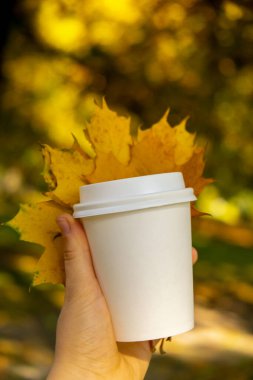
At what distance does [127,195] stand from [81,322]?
0.18 meters

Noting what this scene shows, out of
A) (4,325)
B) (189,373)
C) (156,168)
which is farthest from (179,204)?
(4,325)

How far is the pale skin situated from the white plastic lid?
0.13 ft

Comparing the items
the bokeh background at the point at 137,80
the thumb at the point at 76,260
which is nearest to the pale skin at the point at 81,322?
the thumb at the point at 76,260

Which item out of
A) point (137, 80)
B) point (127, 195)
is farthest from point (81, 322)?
point (137, 80)

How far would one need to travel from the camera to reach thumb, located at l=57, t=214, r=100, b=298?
0.88m

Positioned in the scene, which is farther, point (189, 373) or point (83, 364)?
point (189, 373)

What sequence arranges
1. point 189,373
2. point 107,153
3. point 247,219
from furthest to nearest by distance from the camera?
point 247,219 → point 189,373 → point 107,153

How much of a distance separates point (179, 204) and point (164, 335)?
17cm

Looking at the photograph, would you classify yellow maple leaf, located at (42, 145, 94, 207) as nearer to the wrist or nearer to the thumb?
the thumb

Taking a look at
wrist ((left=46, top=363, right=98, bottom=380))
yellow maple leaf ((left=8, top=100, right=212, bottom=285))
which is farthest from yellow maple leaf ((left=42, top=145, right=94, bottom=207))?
wrist ((left=46, top=363, right=98, bottom=380))

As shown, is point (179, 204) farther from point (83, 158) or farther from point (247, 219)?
point (247, 219)

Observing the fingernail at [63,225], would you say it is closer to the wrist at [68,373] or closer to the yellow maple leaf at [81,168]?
the yellow maple leaf at [81,168]

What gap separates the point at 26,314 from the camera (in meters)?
3.62

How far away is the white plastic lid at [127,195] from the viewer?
85cm
